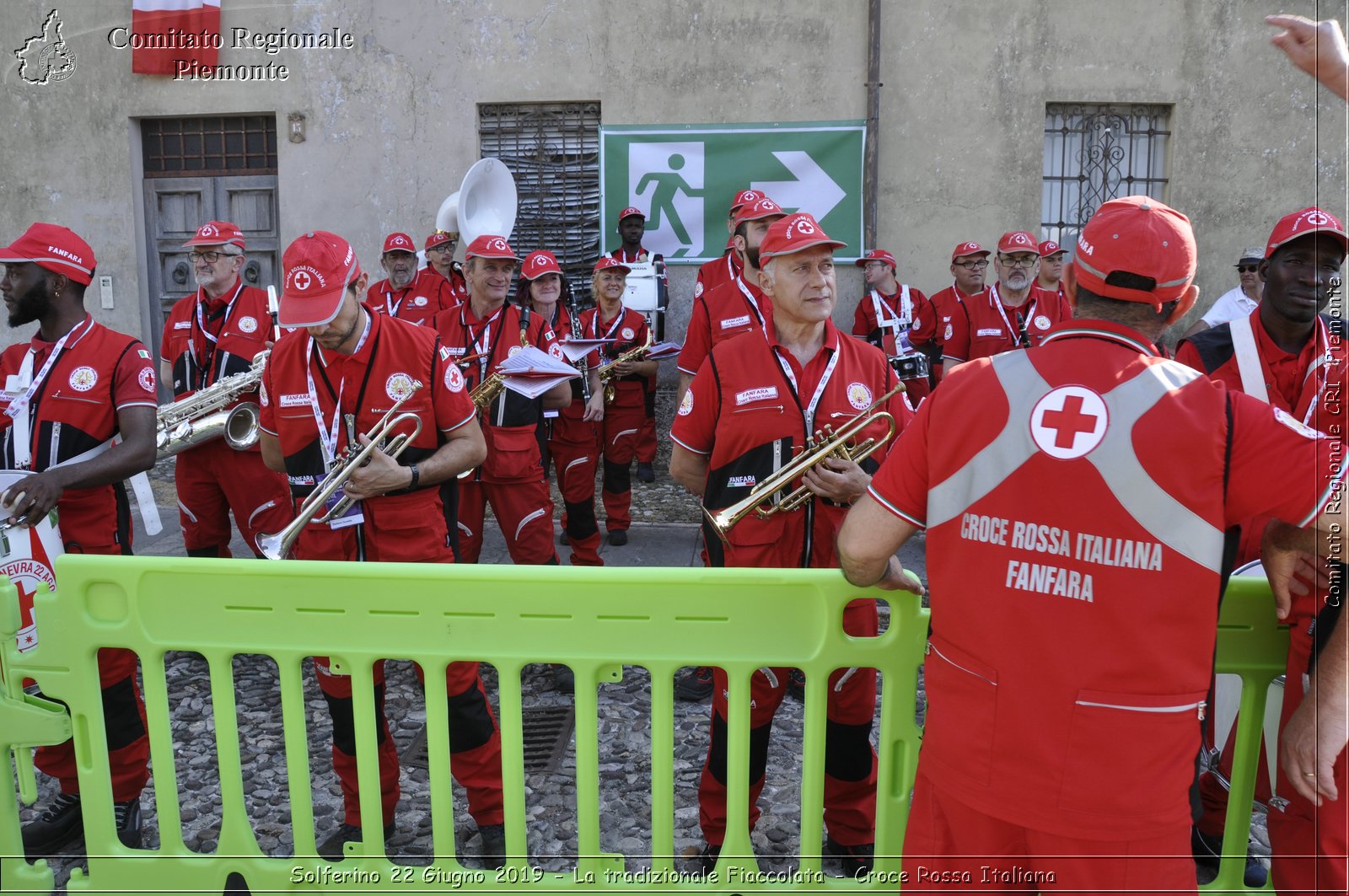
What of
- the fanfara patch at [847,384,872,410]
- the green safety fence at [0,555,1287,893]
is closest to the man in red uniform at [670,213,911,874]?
the fanfara patch at [847,384,872,410]

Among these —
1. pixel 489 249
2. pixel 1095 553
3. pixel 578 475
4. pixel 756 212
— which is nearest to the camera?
pixel 1095 553

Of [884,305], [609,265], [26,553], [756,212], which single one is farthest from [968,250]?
[26,553]

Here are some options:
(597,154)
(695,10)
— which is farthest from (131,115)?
(695,10)

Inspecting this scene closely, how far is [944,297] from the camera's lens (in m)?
9.30

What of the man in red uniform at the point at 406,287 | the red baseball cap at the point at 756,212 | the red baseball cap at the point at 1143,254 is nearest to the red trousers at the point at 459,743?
the red baseball cap at the point at 1143,254

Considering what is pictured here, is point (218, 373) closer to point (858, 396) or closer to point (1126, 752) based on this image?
point (858, 396)

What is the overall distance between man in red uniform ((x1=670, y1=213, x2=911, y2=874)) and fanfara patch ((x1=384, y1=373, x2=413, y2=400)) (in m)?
1.13

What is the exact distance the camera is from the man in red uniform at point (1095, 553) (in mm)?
1949

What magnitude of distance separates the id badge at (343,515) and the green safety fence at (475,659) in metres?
0.96

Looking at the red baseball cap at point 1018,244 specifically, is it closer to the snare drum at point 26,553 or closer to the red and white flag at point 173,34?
the snare drum at point 26,553

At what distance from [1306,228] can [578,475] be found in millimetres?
5185

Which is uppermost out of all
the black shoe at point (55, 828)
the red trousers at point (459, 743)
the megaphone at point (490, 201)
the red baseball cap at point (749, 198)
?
the megaphone at point (490, 201)

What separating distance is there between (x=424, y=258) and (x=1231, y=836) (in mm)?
9544

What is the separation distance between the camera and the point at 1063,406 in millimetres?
2006
